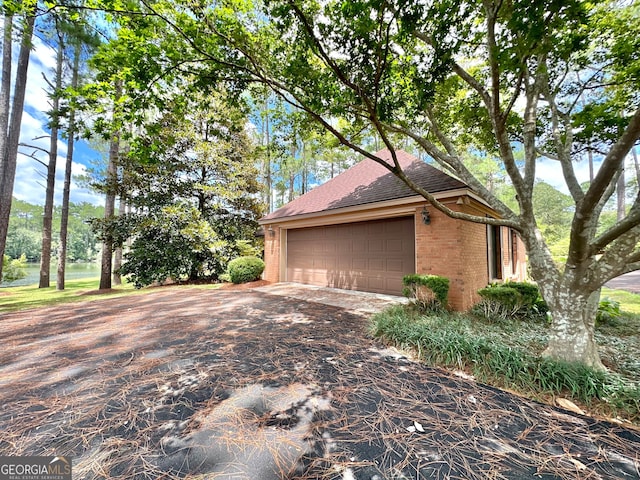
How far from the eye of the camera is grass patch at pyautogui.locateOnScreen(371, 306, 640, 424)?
2.24 m

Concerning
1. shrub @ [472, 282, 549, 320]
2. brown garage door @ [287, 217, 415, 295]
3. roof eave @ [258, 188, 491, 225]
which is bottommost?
shrub @ [472, 282, 549, 320]

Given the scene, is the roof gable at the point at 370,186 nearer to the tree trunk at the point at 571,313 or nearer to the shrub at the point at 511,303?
the shrub at the point at 511,303

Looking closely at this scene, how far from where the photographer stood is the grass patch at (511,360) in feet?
7.36

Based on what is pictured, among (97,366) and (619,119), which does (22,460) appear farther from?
(619,119)

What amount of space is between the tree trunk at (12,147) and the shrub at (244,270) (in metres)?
6.41

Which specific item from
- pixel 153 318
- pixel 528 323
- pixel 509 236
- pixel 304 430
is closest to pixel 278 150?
pixel 153 318

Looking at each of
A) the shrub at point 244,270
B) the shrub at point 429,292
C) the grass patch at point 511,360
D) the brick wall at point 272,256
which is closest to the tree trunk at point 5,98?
the shrub at point 244,270

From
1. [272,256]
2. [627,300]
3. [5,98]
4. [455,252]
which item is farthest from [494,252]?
[5,98]

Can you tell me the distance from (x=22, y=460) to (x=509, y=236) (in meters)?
12.5

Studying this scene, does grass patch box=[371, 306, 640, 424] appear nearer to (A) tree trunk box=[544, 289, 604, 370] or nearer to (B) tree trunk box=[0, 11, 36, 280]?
(A) tree trunk box=[544, 289, 604, 370]

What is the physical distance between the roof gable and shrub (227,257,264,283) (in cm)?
209

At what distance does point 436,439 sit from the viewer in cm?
179

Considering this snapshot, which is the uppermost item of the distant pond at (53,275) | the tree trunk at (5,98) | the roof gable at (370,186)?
the tree trunk at (5,98)

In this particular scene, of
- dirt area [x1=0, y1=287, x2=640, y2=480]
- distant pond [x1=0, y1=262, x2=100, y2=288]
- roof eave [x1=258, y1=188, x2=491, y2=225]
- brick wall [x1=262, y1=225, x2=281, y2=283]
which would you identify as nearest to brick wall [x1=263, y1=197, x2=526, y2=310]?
roof eave [x1=258, y1=188, x2=491, y2=225]
